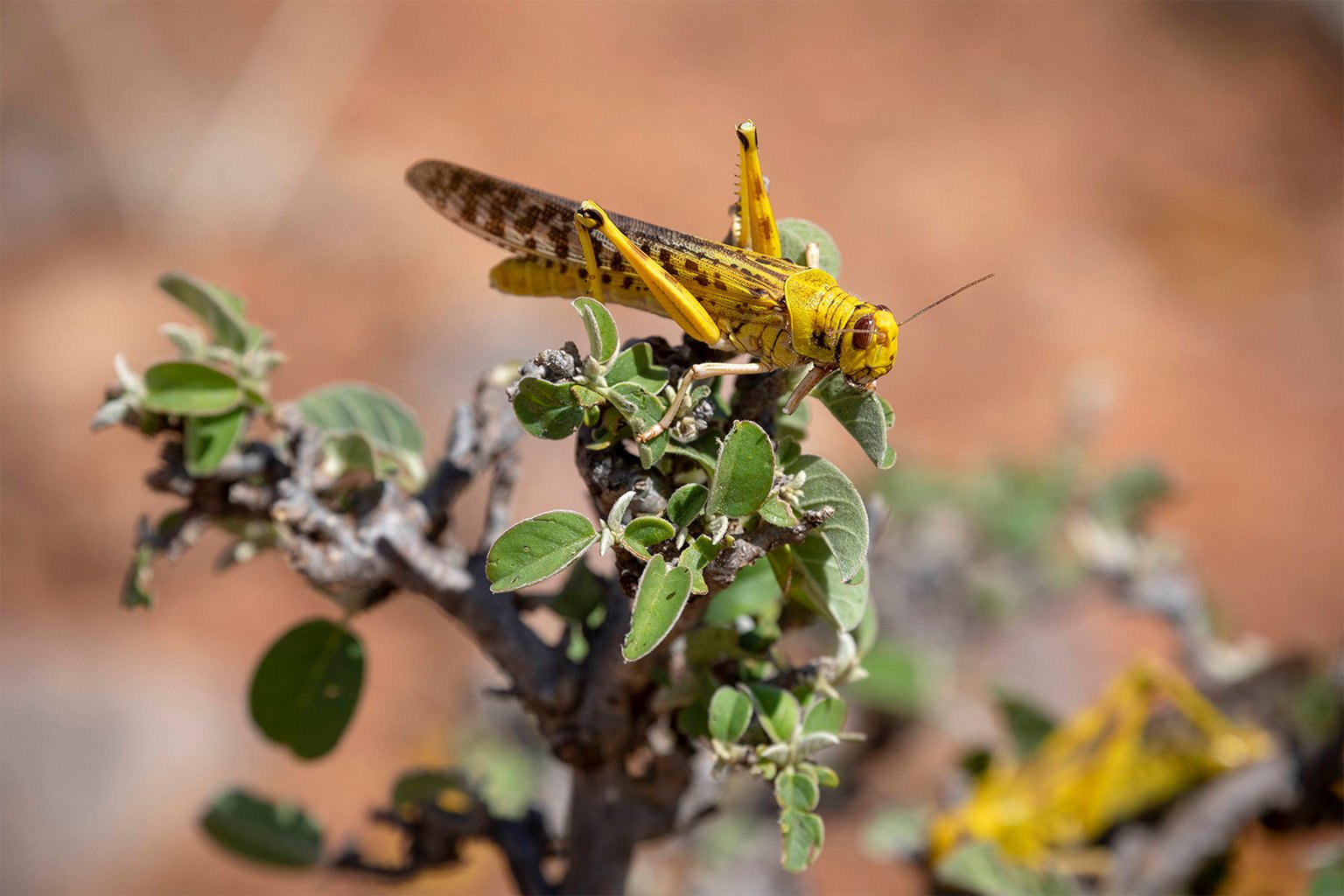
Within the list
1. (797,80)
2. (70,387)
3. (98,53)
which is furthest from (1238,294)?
(98,53)

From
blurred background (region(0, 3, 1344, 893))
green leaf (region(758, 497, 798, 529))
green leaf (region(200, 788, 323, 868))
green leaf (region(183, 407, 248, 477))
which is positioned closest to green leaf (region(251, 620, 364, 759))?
green leaf (region(183, 407, 248, 477))

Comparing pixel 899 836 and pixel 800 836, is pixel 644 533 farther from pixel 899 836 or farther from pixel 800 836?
pixel 899 836

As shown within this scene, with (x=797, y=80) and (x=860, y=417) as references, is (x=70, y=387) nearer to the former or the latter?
(x=860, y=417)

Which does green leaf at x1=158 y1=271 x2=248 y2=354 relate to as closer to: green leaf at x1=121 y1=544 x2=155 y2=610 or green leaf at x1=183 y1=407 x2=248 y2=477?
green leaf at x1=183 y1=407 x2=248 y2=477

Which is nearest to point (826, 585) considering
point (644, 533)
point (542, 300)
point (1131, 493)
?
point (644, 533)

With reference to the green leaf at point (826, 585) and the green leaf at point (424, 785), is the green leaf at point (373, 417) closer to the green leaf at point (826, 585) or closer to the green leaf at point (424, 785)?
the green leaf at point (424, 785)

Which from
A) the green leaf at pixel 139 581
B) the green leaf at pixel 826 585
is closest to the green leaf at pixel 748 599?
the green leaf at pixel 826 585
